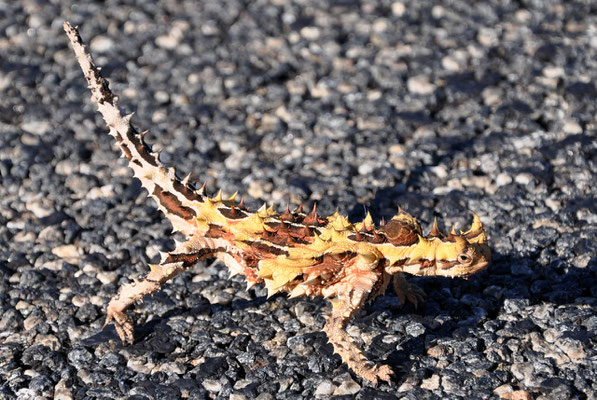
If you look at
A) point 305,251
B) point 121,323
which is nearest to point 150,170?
point 121,323

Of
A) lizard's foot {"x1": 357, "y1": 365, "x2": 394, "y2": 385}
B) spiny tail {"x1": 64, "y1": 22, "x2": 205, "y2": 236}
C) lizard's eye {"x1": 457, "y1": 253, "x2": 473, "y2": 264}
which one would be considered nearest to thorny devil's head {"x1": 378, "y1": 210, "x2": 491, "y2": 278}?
lizard's eye {"x1": 457, "y1": 253, "x2": 473, "y2": 264}

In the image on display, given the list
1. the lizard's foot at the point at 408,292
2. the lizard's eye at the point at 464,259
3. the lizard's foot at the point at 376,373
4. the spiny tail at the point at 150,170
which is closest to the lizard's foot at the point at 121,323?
the spiny tail at the point at 150,170

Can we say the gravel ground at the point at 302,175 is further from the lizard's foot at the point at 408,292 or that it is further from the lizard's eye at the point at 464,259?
the lizard's eye at the point at 464,259

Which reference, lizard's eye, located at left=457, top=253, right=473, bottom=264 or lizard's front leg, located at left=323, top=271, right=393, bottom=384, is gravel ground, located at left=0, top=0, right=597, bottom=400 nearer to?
lizard's front leg, located at left=323, top=271, right=393, bottom=384

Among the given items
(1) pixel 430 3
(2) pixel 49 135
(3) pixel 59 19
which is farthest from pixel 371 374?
(3) pixel 59 19

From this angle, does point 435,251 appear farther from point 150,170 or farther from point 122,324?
point 122,324

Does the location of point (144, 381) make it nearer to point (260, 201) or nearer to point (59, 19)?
point (260, 201)

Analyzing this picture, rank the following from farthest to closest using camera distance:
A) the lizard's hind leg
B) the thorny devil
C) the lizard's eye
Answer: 1. the lizard's hind leg
2. the thorny devil
3. the lizard's eye
